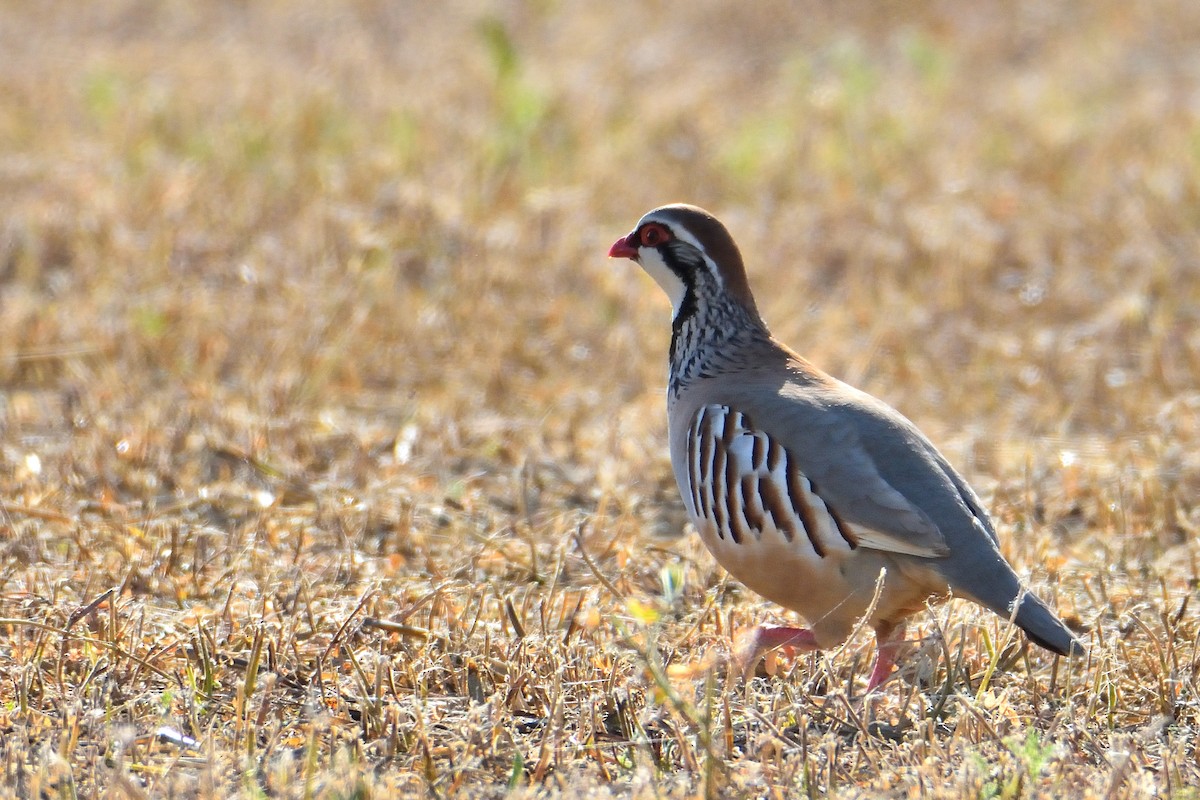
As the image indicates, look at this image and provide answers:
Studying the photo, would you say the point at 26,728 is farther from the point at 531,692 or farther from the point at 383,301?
the point at 383,301

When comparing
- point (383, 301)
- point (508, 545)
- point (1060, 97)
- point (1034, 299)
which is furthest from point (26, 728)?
point (1060, 97)

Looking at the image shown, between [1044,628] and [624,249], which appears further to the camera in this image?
[624,249]

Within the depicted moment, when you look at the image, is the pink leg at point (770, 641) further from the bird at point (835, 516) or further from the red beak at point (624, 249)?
the red beak at point (624, 249)

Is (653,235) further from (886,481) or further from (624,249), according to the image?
(886,481)

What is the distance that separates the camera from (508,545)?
4.25m

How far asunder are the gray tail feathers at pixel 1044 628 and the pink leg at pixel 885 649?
11.2 inches

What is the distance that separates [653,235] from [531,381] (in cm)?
179

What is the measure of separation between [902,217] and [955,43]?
14.6 ft

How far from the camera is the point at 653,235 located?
4.21m

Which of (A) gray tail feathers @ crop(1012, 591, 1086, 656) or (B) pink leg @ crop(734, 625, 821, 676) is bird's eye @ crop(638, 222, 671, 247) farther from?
(A) gray tail feathers @ crop(1012, 591, 1086, 656)

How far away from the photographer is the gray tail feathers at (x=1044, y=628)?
314 centimetres

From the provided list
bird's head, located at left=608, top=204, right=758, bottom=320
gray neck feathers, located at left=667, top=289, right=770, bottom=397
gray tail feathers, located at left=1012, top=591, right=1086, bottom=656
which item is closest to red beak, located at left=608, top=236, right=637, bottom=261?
bird's head, located at left=608, top=204, right=758, bottom=320

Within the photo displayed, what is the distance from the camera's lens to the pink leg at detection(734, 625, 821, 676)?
11.1 ft

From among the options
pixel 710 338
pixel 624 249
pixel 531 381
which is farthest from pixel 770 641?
pixel 531 381
